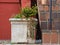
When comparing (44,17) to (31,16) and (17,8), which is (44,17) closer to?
(31,16)

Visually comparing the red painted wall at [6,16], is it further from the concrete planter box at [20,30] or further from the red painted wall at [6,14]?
the concrete planter box at [20,30]

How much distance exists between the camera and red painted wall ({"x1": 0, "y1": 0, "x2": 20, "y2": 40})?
7621 mm

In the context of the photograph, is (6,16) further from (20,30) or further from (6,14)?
(20,30)

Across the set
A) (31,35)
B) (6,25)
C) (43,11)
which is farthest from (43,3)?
(6,25)

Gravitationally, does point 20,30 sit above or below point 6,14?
below

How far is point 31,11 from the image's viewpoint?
6.61 meters

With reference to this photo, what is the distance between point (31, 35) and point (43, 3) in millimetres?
993

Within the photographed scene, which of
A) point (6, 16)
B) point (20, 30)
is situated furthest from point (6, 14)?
point (20, 30)

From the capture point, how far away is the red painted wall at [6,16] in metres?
7.62

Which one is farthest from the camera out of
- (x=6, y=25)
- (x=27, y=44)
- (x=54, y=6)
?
(x=6, y=25)

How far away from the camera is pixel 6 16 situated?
7676 millimetres

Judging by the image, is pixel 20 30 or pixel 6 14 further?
pixel 6 14

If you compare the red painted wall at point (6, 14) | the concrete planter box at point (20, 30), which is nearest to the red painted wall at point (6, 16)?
the red painted wall at point (6, 14)

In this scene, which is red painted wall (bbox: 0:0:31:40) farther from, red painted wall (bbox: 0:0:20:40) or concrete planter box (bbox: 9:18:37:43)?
concrete planter box (bbox: 9:18:37:43)
